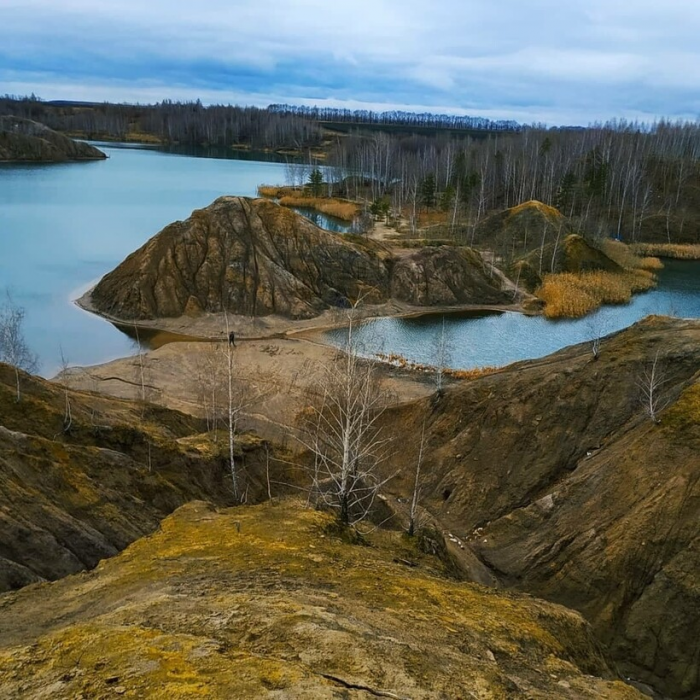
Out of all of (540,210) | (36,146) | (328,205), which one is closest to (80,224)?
(328,205)

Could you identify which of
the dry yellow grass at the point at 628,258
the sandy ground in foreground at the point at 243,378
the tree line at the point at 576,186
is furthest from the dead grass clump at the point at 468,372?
the tree line at the point at 576,186

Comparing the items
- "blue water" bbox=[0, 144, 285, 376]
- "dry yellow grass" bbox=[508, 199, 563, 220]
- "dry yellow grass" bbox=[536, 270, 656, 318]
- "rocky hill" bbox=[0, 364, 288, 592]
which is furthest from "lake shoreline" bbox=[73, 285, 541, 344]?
"dry yellow grass" bbox=[508, 199, 563, 220]

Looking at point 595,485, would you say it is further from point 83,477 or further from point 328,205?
point 328,205

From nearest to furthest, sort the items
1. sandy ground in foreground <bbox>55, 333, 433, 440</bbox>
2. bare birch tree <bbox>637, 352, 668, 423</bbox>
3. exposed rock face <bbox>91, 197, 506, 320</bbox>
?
bare birch tree <bbox>637, 352, 668, 423</bbox> < sandy ground in foreground <bbox>55, 333, 433, 440</bbox> < exposed rock face <bbox>91, 197, 506, 320</bbox>

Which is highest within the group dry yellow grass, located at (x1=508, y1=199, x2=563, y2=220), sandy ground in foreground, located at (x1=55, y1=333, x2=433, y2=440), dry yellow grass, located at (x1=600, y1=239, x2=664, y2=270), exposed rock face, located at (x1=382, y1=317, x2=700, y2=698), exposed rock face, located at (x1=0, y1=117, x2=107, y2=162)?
exposed rock face, located at (x1=0, y1=117, x2=107, y2=162)

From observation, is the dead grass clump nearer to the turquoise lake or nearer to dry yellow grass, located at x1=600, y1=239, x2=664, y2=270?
the turquoise lake

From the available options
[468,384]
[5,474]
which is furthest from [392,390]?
[5,474]

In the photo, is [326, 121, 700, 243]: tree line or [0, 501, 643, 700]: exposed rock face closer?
[0, 501, 643, 700]: exposed rock face
